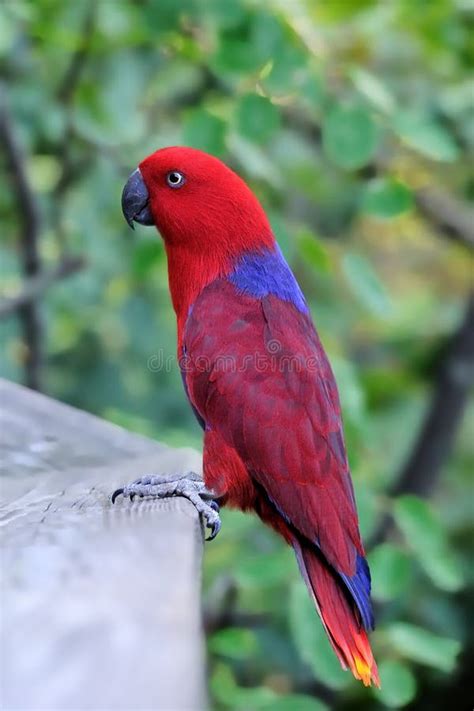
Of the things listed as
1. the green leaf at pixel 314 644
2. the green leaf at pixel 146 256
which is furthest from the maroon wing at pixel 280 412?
the green leaf at pixel 146 256

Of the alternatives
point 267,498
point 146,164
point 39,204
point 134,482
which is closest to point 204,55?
point 146,164

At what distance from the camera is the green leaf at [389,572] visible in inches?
87.2

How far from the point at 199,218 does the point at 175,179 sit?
13 centimetres

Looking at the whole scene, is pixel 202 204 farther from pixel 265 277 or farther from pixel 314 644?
pixel 314 644

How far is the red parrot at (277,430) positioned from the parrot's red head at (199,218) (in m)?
0.03

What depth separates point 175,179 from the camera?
7.77 ft

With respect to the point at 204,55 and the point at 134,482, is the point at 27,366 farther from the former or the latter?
the point at 134,482

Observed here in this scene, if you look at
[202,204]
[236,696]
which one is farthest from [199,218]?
[236,696]

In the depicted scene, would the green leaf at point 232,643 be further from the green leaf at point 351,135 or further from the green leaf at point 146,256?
the green leaf at point 351,135

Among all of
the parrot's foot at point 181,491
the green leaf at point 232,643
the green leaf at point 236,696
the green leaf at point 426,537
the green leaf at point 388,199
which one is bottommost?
the green leaf at point 236,696

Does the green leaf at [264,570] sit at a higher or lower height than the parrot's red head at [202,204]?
lower

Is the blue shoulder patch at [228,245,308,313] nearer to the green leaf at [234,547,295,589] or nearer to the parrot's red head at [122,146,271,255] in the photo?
the parrot's red head at [122,146,271,255]

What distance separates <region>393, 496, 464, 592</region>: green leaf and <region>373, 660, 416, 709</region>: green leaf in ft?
0.79

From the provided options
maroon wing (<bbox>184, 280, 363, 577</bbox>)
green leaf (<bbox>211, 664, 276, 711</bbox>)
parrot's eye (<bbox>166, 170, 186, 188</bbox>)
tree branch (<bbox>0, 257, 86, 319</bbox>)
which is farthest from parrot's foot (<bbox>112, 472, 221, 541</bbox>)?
tree branch (<bbox>0, 257, 86, 319</bbox>)
